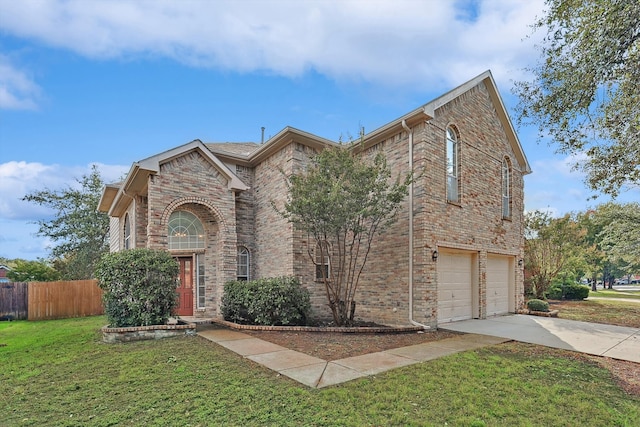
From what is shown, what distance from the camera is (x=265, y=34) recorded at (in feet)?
32.7

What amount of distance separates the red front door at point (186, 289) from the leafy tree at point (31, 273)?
16524mm

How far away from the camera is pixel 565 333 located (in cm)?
937

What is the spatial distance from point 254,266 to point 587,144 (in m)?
10.4

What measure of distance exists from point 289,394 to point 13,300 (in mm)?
16102

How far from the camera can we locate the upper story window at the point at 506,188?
13.9 m

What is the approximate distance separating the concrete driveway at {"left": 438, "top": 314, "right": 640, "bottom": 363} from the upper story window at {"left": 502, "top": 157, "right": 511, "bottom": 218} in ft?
13.8

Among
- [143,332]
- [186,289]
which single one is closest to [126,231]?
[186,289]

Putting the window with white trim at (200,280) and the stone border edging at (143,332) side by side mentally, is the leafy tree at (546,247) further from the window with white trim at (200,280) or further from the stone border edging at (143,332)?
the stone border edging at (143,332)

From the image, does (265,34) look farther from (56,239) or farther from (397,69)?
(56,239)

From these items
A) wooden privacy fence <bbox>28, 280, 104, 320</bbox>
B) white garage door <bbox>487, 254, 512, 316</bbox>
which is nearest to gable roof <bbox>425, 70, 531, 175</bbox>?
white garage door <bbox>487, 254, 512, 316</bbox>

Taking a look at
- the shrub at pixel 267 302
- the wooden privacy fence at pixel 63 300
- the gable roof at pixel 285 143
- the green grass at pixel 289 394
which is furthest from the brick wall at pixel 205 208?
the wooden privacy fence at pixel 63 300

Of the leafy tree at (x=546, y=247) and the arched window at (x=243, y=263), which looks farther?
the leafy tree at (x=546, y=247)

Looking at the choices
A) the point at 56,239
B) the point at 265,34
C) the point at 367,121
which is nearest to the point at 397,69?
the point at 367,121

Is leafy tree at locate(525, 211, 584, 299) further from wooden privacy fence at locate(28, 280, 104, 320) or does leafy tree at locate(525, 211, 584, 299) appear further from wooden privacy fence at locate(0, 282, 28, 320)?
wooden privacy fence at locate(0, 282, 28, 320)
